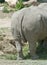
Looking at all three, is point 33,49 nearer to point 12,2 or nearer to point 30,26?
point 30,26

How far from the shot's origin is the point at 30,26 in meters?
7.72

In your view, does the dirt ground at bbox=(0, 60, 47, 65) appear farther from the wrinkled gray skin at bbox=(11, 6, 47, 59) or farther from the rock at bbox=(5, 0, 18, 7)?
the rock at bbox=(5, 0, 18, 7)

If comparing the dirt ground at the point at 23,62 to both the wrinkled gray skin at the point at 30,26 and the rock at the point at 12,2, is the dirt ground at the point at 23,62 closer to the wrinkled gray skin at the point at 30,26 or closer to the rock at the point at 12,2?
the wrinkled gray skin at the point at 30,26

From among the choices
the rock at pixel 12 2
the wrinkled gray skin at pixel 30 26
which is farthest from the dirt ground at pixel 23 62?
the rock at pixel 12 2

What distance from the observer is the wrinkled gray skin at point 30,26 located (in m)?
7.73

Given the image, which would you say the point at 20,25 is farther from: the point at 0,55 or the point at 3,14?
the point at 3,14

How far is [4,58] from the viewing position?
8094 mm

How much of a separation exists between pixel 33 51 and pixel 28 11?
3.36 feet

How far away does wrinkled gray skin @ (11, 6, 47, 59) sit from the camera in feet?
25.4

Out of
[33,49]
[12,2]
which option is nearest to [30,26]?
[33,49]

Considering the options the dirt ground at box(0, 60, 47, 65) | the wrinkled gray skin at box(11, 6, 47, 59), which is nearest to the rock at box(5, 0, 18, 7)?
the wrinkled gray skin at box(11, 6, 47, 59)

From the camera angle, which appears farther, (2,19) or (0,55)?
(2,19)

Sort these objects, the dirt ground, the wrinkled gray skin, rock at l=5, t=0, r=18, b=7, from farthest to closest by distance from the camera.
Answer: rock at l=5, t=0, r=18, b=7
the wrinkled gray skin
the dirt ground

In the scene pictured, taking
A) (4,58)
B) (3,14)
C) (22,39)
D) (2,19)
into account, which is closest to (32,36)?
(22,39)
